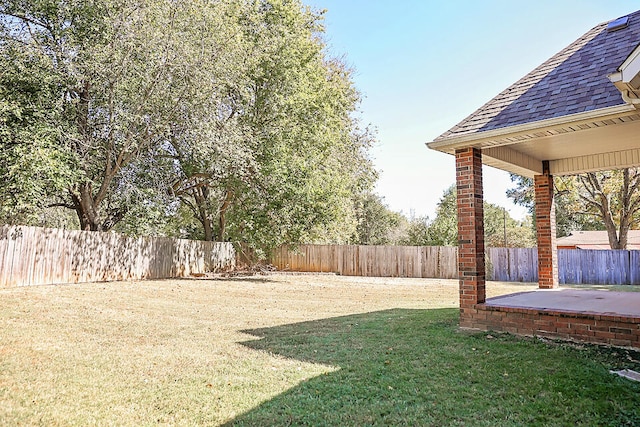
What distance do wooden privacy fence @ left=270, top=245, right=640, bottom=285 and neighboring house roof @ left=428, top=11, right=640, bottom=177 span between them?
10.9 meters

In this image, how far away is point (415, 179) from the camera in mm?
36750

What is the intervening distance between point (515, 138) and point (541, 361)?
299cm

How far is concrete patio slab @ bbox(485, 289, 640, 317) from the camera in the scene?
5.35 metres

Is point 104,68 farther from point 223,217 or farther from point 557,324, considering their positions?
point 557,324

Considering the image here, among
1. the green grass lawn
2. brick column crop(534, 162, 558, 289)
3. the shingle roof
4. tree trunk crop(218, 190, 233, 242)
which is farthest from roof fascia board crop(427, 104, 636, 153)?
tree trunk crop(218, 190, 233, 242)

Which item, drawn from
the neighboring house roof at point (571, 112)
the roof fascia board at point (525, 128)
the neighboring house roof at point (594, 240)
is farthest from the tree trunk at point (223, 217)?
the neighboring house roof at point (594, 240)

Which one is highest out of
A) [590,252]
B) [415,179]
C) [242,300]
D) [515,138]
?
[415,179]

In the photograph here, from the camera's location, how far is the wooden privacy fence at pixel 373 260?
19.3 metres

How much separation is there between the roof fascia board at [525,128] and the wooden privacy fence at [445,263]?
1364 cm

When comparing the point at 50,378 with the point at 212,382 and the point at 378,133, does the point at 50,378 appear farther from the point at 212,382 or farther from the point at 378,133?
the point at 378,133

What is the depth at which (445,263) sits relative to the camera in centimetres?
1920

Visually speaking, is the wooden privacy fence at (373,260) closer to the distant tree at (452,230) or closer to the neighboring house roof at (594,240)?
the distant tree at (452,230)

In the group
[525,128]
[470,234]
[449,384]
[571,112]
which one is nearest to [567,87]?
[571,112]

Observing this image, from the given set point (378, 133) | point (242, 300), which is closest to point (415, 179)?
point (378, 133)
